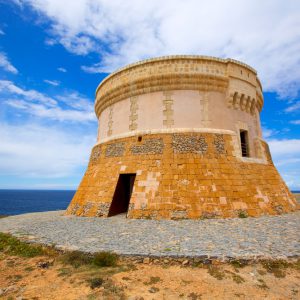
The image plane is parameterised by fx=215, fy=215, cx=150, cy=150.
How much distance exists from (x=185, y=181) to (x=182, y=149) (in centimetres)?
183

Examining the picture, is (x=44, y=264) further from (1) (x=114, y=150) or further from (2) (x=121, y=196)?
(1) (x=114, y=150)

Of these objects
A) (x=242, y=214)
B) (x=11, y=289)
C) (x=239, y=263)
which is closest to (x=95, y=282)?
(x=11, y=289)

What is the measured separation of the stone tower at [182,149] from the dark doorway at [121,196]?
0.05 metres

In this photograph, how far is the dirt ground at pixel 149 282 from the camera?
3.92 m

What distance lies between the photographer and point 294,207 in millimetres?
12039

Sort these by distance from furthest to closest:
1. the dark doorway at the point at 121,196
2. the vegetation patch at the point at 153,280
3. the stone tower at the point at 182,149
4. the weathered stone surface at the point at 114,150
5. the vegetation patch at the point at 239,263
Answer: the weathered stone surface at the point at 114,150 → the dark doorway at the point at 121,196 → the stone tower at the point at 182,149 → the vegetation patch at the point at 239,263 → the vegetation patch at the point at 153,280

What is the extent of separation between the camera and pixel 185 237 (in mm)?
6738

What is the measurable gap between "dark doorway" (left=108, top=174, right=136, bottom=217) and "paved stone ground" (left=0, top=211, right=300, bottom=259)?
1923mm

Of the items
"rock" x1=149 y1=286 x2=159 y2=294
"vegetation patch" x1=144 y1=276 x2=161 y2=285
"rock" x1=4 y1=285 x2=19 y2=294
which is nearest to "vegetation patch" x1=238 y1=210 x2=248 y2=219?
"vegetation patch" x1=144 y1=276 x2=161 y2=285

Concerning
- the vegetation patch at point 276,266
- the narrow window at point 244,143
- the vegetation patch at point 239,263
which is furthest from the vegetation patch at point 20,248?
the narrow window at point 244,143

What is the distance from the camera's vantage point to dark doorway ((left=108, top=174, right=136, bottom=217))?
37.1 ft

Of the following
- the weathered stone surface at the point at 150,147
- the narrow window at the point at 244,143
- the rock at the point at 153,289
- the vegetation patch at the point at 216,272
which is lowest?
the rock at the point at 153,289

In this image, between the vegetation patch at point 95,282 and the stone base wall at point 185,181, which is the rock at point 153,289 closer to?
the vegetation patch at point 95,282

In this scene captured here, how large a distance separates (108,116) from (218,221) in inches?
405
